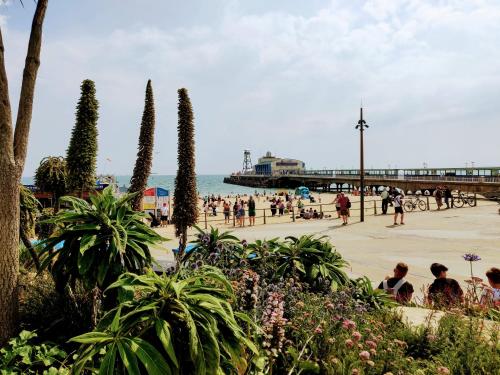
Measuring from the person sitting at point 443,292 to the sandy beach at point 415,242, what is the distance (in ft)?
4.48

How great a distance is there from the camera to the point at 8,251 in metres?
4.01

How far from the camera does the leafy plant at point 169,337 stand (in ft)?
7.55

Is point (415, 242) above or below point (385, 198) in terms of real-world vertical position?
below

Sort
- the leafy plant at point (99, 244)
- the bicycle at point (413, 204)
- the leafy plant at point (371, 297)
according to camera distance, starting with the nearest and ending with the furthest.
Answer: the leafy plant at point (99, 244) → the leafy plant at point (371, 297) → the bicycle at point (413, 204)

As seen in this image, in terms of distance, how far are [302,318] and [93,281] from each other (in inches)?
89.2

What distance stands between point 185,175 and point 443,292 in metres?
6.37

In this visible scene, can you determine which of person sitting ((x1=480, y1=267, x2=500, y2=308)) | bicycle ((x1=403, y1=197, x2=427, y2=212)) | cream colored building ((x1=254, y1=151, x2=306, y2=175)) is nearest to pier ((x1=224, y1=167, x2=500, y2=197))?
bicycle ((x1=403, y1=197, x2=427, y2=212))

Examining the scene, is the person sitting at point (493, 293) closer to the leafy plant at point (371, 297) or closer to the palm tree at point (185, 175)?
the leafy plant at point (371, 297)

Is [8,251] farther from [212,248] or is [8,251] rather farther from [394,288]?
[394,288]

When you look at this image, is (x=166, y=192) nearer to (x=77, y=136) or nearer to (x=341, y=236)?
(x=341, y=236)

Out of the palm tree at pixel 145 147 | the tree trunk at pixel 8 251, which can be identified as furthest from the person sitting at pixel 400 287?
the palm tree at pixel 145 147

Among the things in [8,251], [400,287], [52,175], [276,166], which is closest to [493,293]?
[400,287]

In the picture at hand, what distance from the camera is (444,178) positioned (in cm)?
5084

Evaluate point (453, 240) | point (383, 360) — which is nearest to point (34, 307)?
point (383, 360)
